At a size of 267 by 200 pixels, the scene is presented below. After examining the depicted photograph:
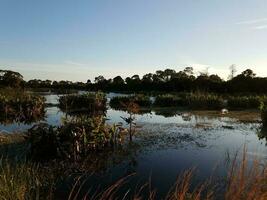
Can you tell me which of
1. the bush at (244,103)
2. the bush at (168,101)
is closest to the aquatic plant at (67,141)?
the bush at (244,103)

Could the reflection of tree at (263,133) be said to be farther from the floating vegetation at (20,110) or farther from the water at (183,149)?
the floating vegetation at (20,110)

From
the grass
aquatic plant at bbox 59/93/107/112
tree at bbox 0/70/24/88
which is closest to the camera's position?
the grass

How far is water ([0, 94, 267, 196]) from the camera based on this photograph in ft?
27.4

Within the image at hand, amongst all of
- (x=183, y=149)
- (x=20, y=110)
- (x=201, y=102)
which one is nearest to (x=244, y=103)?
(x=201, y=102)

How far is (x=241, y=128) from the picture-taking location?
639 inches

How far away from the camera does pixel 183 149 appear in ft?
36.9

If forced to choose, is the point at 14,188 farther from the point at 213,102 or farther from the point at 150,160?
the point at 213,102

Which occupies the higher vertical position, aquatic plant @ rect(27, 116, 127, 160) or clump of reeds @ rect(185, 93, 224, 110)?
clump of reeds @ rect(185, 93, 224, 110)

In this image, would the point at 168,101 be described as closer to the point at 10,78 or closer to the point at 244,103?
the point at 244,103

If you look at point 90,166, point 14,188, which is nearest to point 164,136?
point 90,166

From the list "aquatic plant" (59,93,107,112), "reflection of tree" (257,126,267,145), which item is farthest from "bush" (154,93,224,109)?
"reflection of tree" (257,126,267,145)

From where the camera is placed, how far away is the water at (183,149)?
27.4 ft

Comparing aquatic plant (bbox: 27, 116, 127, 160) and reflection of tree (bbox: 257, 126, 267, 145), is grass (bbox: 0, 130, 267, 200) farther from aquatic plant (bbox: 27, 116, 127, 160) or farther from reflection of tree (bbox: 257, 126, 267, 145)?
reflection of tree (bbox: 257, 126, 267, 145)

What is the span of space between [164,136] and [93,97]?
13.3 metres
